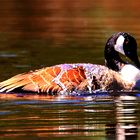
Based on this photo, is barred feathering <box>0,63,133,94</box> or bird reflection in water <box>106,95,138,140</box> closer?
bird reflection in water <box>106,95,138,140</box>

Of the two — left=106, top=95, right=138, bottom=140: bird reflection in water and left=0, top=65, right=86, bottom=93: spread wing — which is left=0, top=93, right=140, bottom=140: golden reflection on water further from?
left=0, top=65, right=86, bottom=93: spread wing

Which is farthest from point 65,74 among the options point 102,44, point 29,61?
point 102,44

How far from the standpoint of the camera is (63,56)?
22047 mm

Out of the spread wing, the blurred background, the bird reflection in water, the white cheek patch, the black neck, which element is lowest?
the bird reflection in water

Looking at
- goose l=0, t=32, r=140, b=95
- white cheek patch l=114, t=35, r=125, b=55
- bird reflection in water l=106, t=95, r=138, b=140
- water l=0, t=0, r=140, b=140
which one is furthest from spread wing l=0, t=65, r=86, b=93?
white cheek patch l=114, t=35, r=125, b=55

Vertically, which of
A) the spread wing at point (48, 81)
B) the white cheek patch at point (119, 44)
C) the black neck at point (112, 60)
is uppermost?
the white cheek patch at point (119, 44)

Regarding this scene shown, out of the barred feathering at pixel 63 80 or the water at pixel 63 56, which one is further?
the barred feathering at pixel 63 80

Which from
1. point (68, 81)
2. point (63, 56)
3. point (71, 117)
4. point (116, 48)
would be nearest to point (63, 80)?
point (68, 81)

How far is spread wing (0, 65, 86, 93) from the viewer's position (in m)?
16.5

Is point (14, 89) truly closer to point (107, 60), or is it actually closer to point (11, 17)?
point (107, 60)

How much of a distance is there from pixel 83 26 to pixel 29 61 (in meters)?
9.43

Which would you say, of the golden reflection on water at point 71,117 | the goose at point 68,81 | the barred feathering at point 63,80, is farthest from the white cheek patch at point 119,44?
the golden reflection on water at point 71,117

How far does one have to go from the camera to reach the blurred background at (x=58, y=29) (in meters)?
21.7

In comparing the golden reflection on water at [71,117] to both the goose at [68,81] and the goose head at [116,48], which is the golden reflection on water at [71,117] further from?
the goose head at [116,48]
